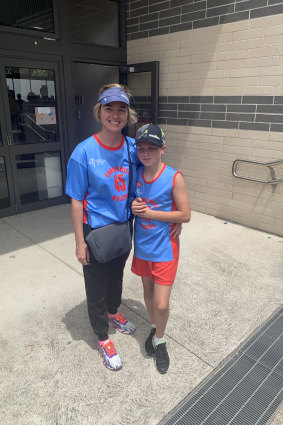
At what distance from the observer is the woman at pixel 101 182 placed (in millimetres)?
1799

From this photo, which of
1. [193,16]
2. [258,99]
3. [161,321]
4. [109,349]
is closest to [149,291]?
[161,321]

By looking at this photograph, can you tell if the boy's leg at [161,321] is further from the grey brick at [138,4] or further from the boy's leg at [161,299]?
the grey brick at [138,4]

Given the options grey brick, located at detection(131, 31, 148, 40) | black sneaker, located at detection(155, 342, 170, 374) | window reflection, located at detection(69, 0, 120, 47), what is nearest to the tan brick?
grey brick, located at detection(131, 31, 148, 40)

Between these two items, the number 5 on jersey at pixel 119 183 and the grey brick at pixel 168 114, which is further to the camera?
the grey brick at pixel 168 114

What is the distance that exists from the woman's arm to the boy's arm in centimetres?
34

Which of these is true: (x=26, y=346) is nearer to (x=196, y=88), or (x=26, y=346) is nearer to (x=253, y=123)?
(x=253, y=123)

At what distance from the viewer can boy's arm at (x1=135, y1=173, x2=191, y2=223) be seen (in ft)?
6.04

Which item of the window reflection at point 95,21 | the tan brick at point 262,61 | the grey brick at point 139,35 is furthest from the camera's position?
the grey brick at point 139,35

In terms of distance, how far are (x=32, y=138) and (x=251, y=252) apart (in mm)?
3679

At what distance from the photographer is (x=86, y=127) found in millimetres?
7605

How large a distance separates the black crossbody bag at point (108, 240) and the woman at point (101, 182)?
0.05 m

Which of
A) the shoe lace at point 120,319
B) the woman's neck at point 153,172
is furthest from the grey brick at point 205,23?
the shoe lace at point 120,319

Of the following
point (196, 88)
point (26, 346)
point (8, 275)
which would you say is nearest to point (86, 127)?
point (196, 88)

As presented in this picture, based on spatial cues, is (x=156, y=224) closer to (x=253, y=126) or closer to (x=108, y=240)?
(x=108, y=240)
